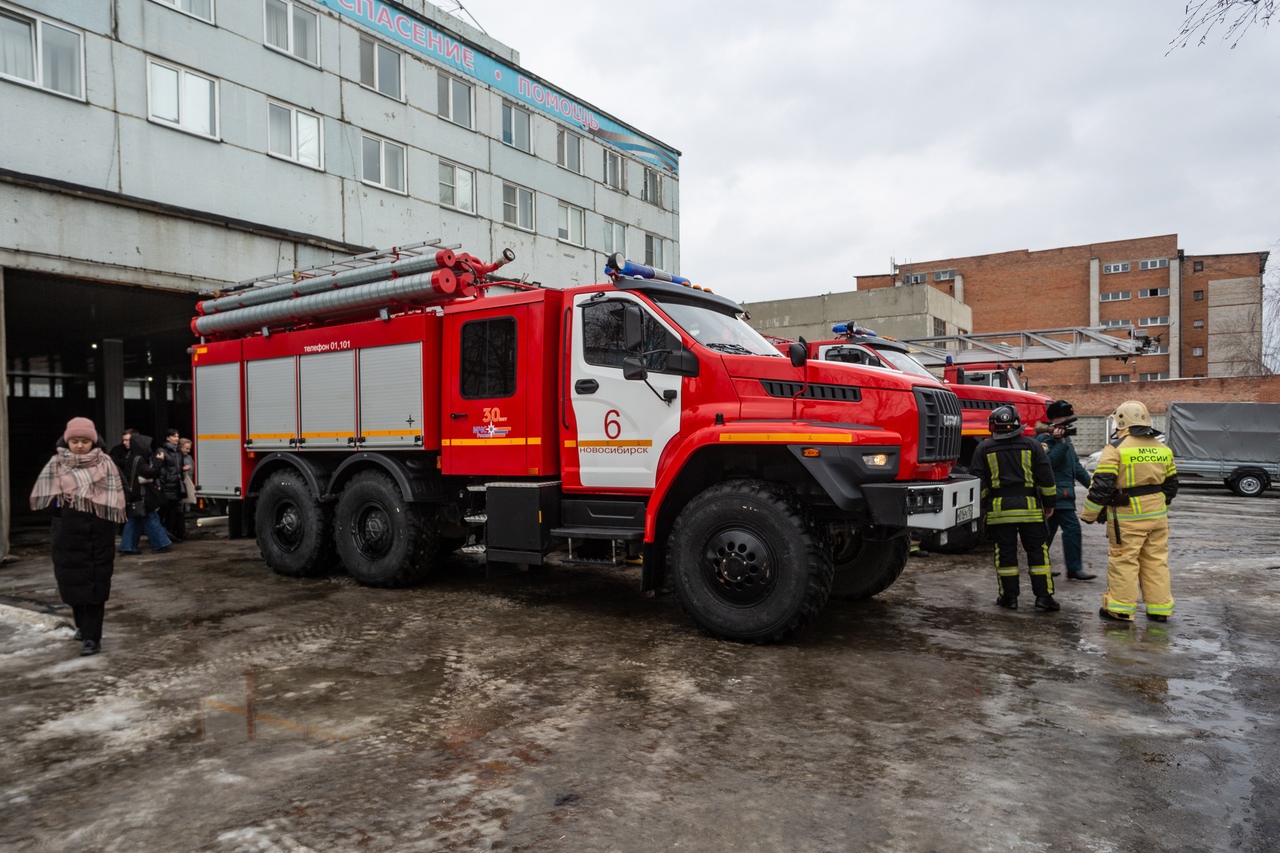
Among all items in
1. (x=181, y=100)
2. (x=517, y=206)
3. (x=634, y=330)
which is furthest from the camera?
(x=517, y=206)

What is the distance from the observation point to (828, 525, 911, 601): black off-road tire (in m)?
6.98

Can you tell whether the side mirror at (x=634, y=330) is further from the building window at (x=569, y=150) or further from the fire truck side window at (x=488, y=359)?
the building window at (x=569, y=150)

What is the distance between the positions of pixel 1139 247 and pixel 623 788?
6182 cm

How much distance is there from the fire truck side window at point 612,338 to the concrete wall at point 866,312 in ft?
125

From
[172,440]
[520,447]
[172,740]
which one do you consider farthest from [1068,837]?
[172,440]

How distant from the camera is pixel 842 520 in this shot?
5.89 metres

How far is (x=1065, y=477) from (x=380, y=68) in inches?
652

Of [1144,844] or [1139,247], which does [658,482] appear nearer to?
[1144,844]

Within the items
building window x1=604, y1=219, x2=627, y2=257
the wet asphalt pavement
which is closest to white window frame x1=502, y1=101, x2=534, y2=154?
building window x1=604, y1=219, x2=627, y2=257

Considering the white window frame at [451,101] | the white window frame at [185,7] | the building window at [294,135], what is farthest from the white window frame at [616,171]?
the white window frame at [185,7]

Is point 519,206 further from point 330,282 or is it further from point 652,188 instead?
point 330,282

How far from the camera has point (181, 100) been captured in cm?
1355

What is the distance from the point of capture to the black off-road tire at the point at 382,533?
7.77 meters

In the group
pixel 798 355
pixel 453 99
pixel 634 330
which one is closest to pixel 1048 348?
pixel 453 99
